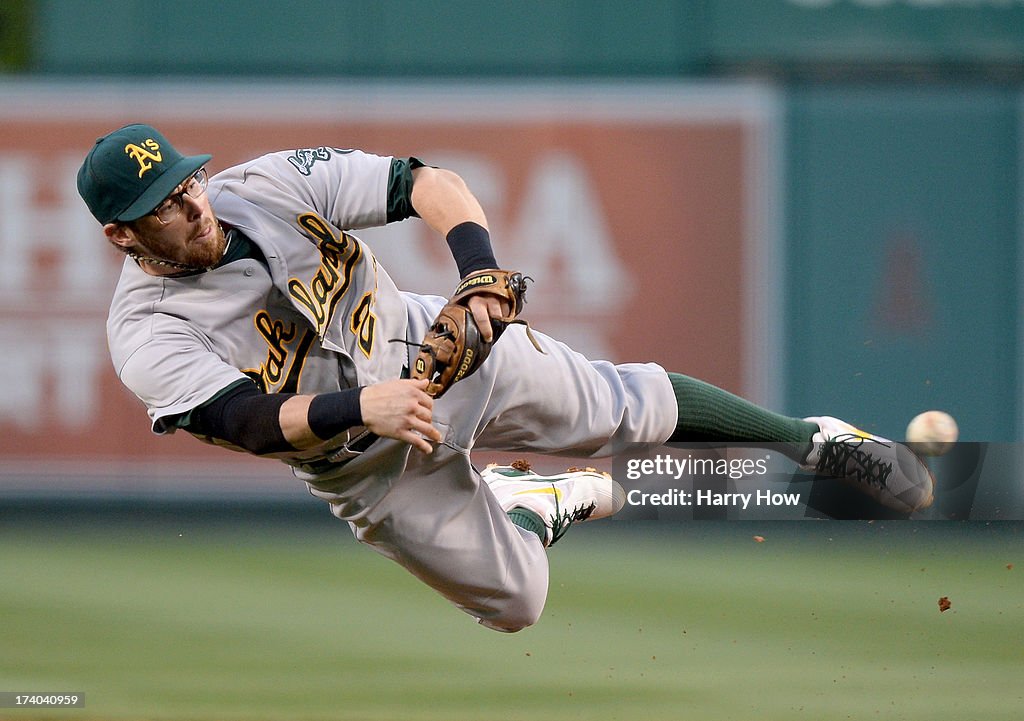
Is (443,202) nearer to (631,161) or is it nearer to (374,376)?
(374,376)

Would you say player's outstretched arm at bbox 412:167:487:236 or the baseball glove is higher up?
player's outstretched arm at bbox 412:167:487:236

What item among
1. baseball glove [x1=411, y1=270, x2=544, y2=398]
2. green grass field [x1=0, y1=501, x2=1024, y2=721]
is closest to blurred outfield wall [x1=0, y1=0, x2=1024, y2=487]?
green grass field [x1=0, y1=501, x2=1024, y2=721]

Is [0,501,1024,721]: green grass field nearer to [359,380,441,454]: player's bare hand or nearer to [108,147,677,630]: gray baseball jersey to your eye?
[108,147,677,630]: gray baseball jersey

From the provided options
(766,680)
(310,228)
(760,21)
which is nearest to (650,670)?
(766,680)

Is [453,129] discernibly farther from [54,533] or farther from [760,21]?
[54,533]
